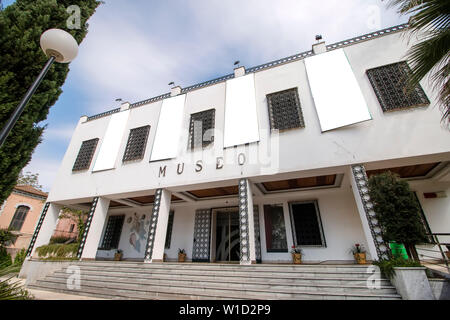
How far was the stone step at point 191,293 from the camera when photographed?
4.15 m

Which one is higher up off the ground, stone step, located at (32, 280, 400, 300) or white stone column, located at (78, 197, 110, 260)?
white stone column, located at (78, 197, 110, 260)

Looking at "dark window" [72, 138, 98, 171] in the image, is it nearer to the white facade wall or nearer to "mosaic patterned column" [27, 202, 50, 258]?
the white facade wall

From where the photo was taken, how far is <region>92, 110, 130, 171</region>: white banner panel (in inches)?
389

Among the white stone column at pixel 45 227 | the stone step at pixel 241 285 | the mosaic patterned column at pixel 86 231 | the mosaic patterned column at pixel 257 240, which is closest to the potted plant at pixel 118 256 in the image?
the mosaic patterned column at pixel 86 231

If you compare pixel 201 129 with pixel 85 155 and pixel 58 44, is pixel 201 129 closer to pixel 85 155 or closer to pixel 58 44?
pixel 58 44

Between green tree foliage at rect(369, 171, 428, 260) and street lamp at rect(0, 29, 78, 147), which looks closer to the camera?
street lamp at rect(0, 29, 78, 147)

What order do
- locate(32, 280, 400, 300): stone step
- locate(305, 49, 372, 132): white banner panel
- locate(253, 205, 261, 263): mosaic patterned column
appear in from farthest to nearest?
locate(253, 205, 261, 263): mosaic patterned column
locate(305, 49, 372, 132): white banner panel
locate(32, 280, 400, 300): stone step

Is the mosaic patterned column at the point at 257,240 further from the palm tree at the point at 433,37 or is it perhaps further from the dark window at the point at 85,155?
the dark window at the point at 85,155

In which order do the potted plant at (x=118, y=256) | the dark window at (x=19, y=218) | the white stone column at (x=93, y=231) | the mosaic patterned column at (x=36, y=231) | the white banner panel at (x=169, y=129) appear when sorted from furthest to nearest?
the dark window at (x=19, y=218)
the potted plant at (x=118, y=256)
the mosaic patterned column at (x=36, y=231)
the white banner panel at (x=169, y=129)
the white stone column at (x=93, y=231)

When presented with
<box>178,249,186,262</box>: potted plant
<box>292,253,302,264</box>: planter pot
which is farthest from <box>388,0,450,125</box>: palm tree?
<box>178,249,186,262</box>: potted plant

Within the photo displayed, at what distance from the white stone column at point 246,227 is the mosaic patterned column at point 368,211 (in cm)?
329

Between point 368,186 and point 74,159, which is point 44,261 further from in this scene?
point 368,186

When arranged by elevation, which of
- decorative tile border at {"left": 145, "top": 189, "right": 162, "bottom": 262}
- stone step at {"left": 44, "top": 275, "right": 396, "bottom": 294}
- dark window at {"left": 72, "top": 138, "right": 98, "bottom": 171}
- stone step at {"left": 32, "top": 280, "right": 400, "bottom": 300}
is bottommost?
stone step at {"left": 32, "top": 280, "right": 400, "bottom": 300}

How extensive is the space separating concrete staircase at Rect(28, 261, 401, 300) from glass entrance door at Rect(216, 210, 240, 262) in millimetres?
3303
